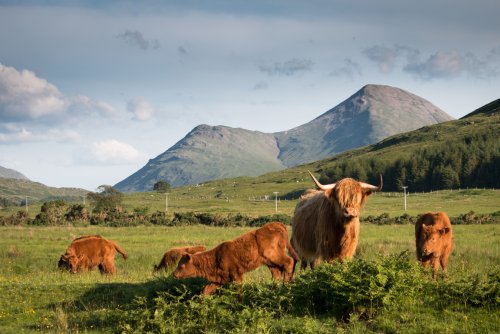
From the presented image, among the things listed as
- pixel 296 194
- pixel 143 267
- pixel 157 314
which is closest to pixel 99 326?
pixel 157 314

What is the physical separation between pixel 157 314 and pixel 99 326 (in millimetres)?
1799

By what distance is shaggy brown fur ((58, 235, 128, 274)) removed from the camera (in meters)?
20.8

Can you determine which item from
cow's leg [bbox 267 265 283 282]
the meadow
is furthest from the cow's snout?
cow's leg [bbox 267 265 283 282]

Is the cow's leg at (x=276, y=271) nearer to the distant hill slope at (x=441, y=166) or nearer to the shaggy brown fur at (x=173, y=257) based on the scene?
the shaggy brown fur at (x=173, y=257)

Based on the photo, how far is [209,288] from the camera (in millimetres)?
12695

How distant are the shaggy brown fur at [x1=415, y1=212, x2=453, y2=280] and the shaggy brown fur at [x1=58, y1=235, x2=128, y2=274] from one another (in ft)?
38.6

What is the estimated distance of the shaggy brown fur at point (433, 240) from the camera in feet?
51.0

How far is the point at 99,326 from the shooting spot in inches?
468

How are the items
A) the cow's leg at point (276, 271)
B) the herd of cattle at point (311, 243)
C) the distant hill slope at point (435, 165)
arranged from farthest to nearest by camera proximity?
the distant hill slope at point (435, 165), the cow's leg at point (276, 271), the herd of cattle at point (311, 243)

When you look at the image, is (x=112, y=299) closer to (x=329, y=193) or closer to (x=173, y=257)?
(x=173, y=257)

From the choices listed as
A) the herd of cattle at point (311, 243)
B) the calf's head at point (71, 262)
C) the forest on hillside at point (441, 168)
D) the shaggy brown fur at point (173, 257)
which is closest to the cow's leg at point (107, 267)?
the calf's head at point (71, 262)

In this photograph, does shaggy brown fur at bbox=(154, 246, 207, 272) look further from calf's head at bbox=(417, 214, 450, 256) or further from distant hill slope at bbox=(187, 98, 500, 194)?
distant hill slope at bbox=(187, 98, 500, 194)

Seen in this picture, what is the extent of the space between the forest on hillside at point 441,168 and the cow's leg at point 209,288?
126697 mm

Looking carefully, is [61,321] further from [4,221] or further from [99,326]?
[4,221]
